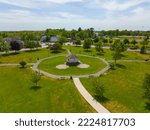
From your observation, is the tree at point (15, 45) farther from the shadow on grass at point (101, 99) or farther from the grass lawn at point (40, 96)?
the shadow on grass at point (101, 99)

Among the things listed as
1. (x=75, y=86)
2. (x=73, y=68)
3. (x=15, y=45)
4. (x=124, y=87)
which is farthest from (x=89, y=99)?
(x=15, y=45)

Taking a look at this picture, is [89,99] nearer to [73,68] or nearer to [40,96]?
[40,96]

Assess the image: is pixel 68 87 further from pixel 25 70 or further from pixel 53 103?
pixel 25 70

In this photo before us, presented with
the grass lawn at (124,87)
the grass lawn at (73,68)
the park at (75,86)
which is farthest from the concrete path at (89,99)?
the grass lawn at (73,68)

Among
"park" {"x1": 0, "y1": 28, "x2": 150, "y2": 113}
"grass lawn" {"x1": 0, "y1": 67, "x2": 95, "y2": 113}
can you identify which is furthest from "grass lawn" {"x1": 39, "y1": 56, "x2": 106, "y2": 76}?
"grass lawn" {"x1": 0, "y1": 67, "x2": 95, "y2": 113}

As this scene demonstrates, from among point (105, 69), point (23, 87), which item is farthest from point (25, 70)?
point (105, 69)
